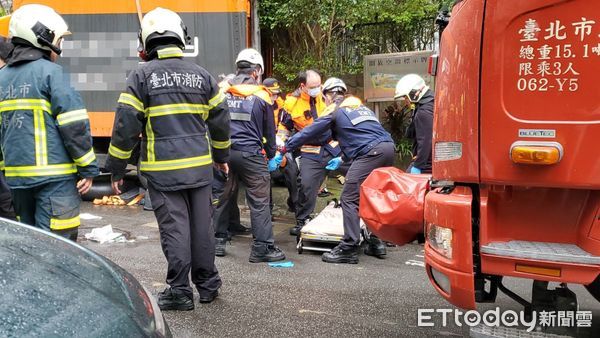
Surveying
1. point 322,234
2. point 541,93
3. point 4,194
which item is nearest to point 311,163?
point 322,234

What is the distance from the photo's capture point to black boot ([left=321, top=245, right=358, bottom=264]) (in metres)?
5.27

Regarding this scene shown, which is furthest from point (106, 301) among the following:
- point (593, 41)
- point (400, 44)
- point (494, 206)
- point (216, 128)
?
point (400, 44)

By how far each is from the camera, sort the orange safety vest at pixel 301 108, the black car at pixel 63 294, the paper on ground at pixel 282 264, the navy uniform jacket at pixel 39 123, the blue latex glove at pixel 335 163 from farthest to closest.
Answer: the orange safety vest at pixel 301 108
the blue latex glove at pixel 335 163
the paper on ground at pixel 282 264
the navy uniform jacket at pixel 39 123
the black car at pixel 63 294

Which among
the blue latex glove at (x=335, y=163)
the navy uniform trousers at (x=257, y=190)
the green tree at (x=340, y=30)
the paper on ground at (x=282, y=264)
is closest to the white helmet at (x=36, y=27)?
the navy uniform trousers at (x=257, y=190)

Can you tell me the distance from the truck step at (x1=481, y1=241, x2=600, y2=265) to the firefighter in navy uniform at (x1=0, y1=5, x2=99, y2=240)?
2.49 m

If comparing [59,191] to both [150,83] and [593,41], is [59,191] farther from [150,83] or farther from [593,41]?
[593,41]

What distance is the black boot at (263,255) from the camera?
5273mm

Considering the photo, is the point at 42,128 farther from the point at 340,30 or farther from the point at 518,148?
the point at 340,30

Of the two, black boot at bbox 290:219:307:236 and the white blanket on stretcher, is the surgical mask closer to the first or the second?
black boot at bbox 290:219:307:236

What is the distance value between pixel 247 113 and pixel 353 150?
3.60 feet

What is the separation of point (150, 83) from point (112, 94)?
171 inches

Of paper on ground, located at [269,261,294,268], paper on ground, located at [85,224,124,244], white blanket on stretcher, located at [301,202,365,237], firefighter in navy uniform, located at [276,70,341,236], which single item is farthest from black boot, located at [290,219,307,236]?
paper on ground, located at [85,224,124,244]

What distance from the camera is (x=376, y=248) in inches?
219

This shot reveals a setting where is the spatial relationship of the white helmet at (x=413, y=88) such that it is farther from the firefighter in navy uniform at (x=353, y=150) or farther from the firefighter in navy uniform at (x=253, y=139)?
the firefighter in navy uniform at (x=253, y=139)
